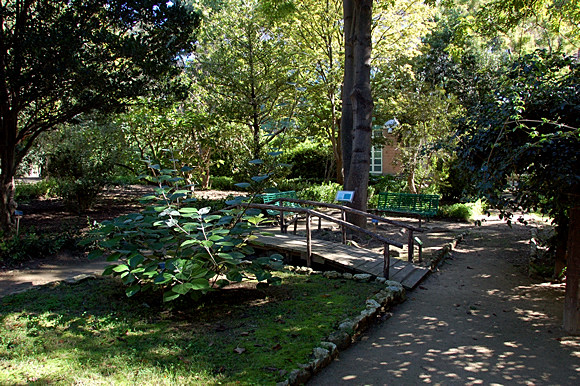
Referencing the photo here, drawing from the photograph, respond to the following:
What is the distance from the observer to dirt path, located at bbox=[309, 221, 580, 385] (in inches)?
142

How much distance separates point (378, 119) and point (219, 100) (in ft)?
21.8

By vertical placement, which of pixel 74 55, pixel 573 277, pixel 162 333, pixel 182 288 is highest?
pixel 74 55

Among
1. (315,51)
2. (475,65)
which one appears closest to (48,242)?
(315,51)

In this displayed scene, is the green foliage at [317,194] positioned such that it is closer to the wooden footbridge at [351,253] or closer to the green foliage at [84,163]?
the wooden footbridge at [351,253]

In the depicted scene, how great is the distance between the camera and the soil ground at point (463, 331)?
12.0ft

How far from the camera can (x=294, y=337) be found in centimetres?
405

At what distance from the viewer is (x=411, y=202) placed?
41.9ft

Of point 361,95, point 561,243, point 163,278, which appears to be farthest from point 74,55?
point 561,243

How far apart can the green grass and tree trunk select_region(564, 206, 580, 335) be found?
227 cm

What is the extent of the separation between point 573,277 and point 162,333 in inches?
175

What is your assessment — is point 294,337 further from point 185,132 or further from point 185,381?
point 185,132

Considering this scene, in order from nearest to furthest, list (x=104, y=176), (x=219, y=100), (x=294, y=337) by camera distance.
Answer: (x=294, y=337), (x=104, y=176), (x=219, y=100)

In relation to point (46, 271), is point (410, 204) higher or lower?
higher

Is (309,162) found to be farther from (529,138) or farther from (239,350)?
(239,350)
